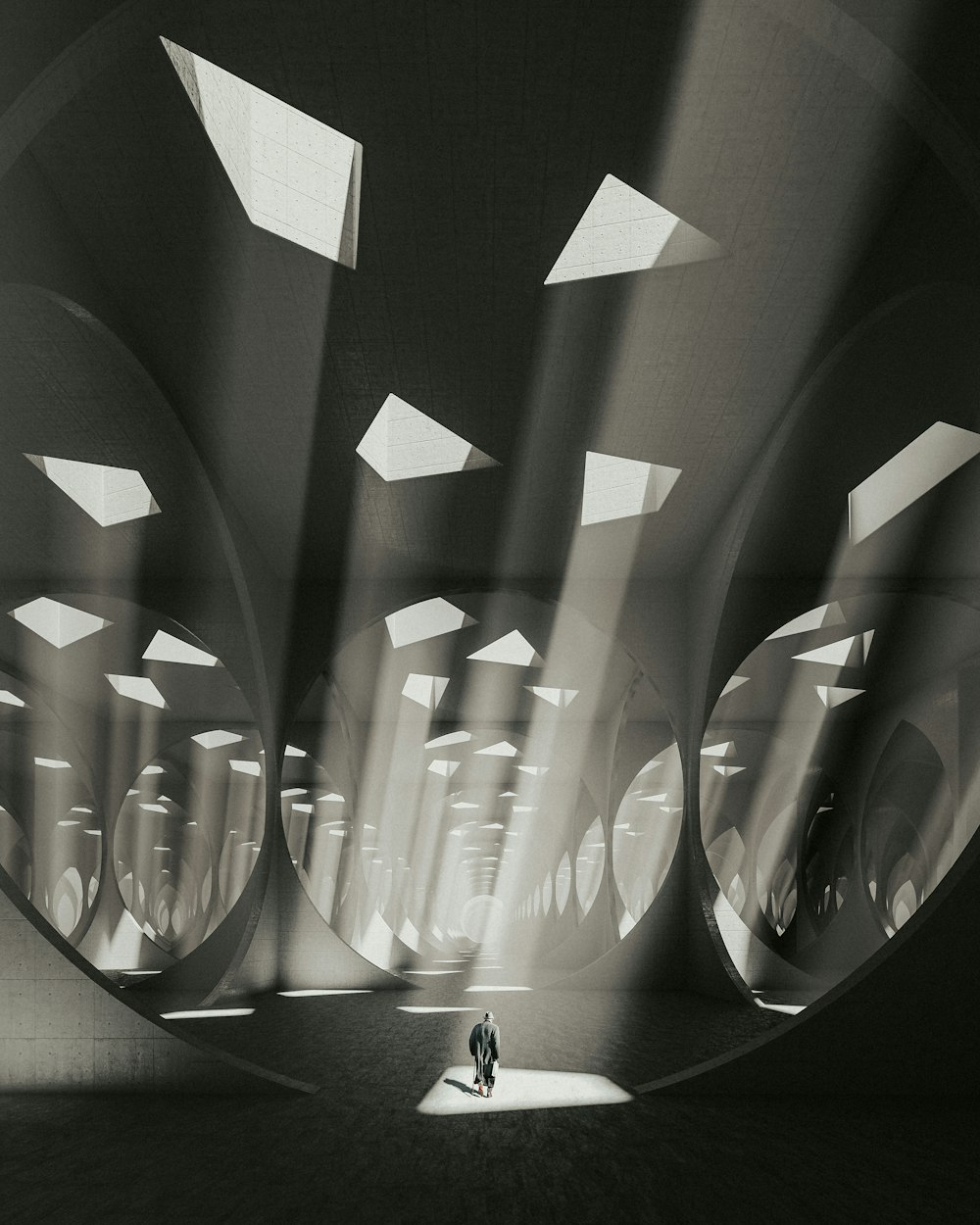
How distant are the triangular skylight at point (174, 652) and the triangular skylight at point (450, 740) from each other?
8450mm

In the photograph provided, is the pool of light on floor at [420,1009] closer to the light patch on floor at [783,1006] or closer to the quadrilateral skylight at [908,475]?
the light patch on floor at [783,1006]

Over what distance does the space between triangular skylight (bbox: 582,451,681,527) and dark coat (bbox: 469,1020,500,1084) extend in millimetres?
8036

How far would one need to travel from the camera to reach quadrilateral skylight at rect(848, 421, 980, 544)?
13.1m

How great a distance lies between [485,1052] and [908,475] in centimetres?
996

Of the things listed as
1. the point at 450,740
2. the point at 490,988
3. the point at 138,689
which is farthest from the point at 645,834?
the point at 138,689

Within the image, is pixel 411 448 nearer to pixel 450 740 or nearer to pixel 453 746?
pixel 450 740

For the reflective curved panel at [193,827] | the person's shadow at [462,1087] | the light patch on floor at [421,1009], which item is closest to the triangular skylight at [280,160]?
the person's shadow at [462,1087]

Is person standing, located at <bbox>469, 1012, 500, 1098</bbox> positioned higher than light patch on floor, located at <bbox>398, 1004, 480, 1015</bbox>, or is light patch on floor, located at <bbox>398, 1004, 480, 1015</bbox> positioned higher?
person standing, located at <bbox>469, 1012, 500, 1098</bbox>

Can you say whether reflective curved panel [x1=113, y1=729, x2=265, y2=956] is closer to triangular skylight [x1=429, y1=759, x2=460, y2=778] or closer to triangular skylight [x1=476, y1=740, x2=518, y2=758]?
triangular skylight [x1=429, y1=759, x2=460, y2=778]

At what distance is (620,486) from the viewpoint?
1599cm

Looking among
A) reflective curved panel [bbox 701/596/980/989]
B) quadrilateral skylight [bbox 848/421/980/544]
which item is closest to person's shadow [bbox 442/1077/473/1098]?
quadrilateral skylight [bbox 848/421/980/544]

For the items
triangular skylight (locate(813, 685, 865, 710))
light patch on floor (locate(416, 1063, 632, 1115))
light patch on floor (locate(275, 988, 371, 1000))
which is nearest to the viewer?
light patch on floor (locate(416, 1063, 632, 1115))

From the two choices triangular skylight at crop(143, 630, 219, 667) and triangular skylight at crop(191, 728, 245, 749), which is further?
triangular skylight at crop(191, 728, 245, 749)

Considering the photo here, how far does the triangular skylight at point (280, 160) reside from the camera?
813cm
